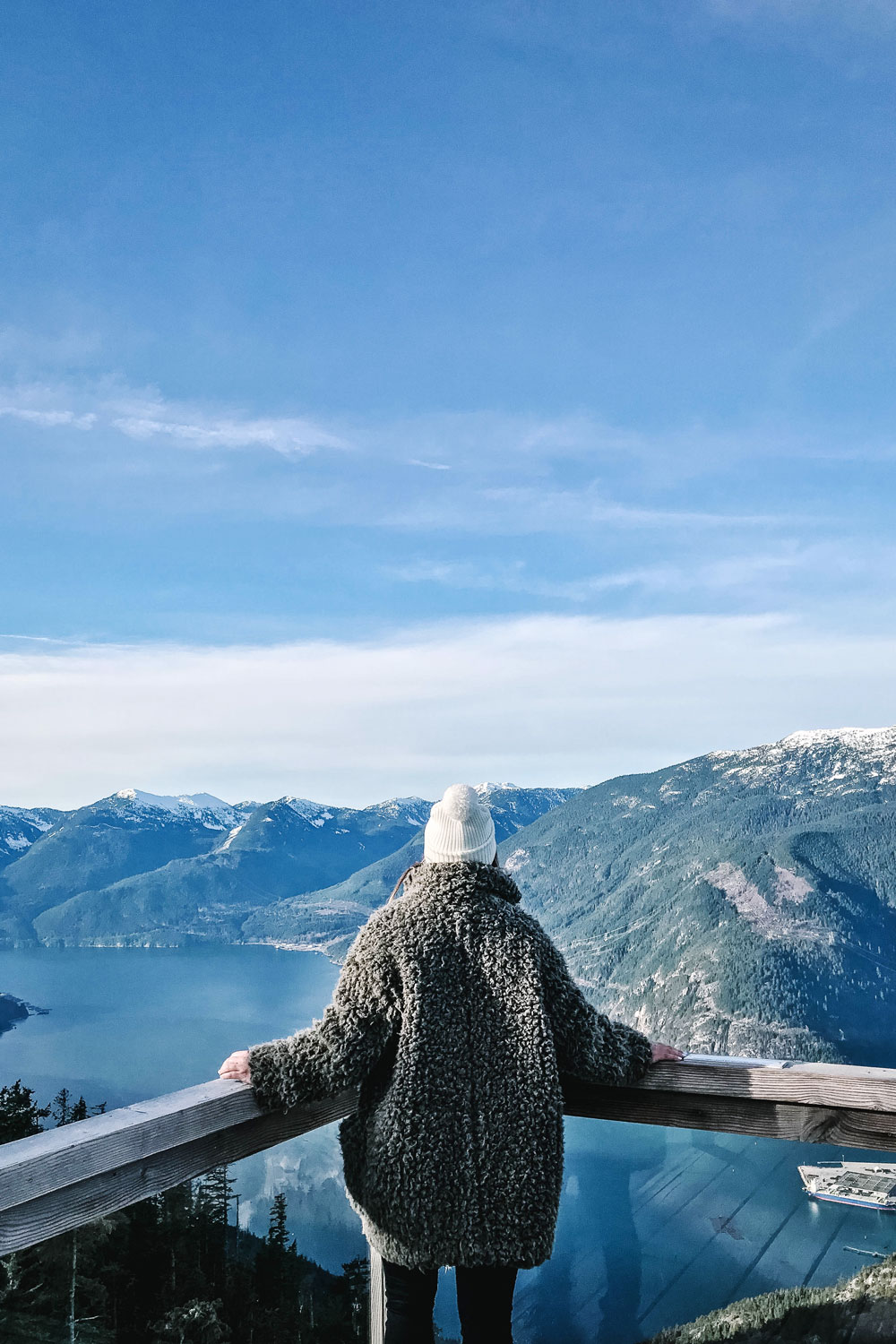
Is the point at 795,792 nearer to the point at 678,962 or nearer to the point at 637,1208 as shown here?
the point at 678,962

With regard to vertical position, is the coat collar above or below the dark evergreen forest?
above

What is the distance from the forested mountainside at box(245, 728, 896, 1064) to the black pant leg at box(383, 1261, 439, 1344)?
23.5 metres

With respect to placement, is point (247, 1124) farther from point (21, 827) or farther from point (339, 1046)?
point (21, 827)

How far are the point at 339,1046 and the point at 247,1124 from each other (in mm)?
250

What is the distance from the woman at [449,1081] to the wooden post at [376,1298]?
166 mm

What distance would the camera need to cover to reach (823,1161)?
6.10ft

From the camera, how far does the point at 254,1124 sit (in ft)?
5.59

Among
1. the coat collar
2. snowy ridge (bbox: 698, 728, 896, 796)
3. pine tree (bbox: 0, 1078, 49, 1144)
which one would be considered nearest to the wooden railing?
the coat collar

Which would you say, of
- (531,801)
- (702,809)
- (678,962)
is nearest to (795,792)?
(702,809)

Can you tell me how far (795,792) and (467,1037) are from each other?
338 ft

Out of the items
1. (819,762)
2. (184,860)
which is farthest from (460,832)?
(184,860)

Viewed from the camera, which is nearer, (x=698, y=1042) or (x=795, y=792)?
(x=698, y=1042)

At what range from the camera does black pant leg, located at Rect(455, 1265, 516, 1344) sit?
64.4 inches

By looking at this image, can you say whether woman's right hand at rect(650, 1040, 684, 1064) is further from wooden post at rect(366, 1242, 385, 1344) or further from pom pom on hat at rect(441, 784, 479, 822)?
wooden post at rect(366, 1242, 385, 1344)
